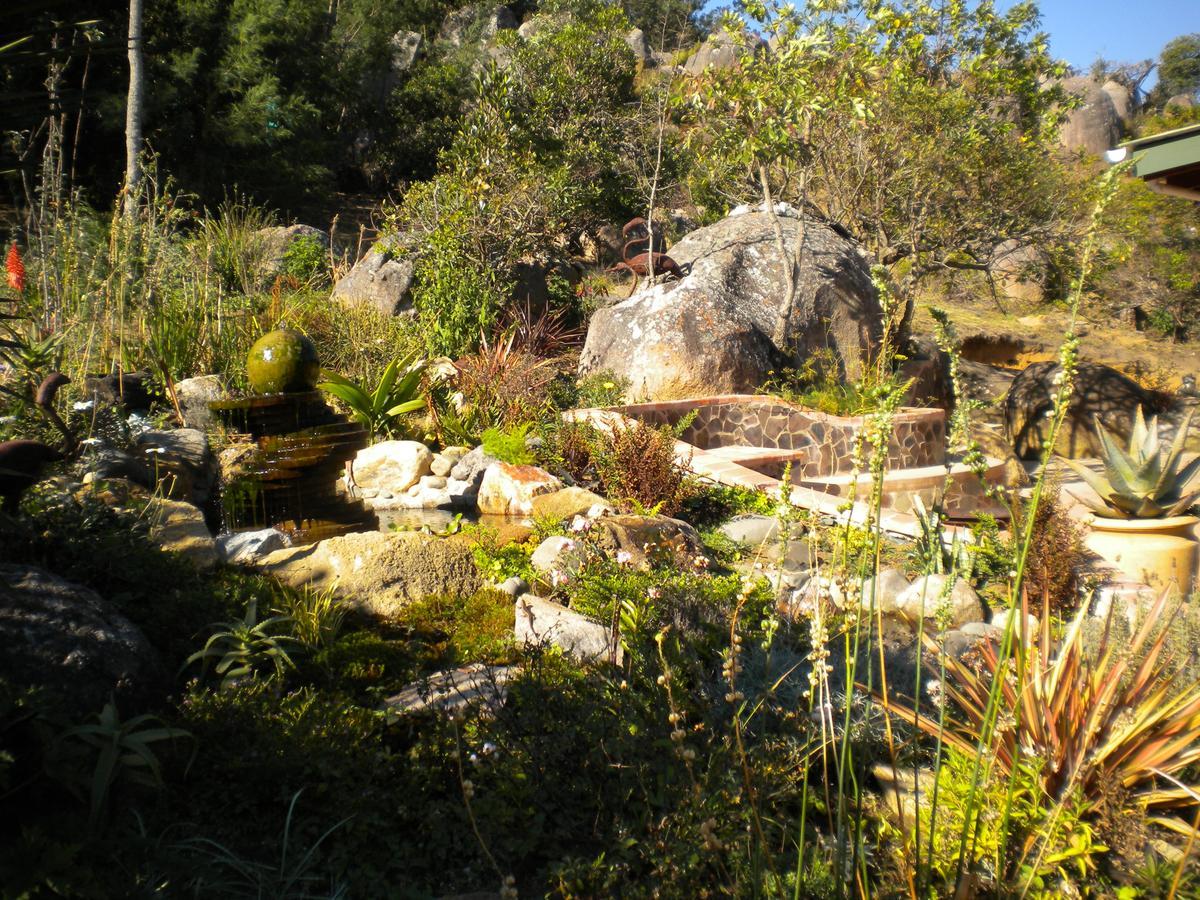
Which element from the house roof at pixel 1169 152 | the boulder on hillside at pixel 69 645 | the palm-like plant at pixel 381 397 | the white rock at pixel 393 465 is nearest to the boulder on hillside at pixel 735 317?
the palm-like plant at pixel 381 397

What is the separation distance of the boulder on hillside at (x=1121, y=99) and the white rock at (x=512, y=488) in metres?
35.0

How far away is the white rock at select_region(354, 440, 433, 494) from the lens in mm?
7746

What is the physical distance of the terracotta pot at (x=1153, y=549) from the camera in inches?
205

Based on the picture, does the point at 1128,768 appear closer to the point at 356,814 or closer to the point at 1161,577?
the point at 356,814

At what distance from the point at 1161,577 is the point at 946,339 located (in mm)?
4512

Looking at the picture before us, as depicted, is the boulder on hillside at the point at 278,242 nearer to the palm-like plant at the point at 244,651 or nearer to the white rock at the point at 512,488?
the white rock at the point at 512,488

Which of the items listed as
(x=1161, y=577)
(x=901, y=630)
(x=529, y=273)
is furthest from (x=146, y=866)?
(x=529, y=273)

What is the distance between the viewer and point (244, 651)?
3473mm

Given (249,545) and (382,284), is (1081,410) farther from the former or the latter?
(249,545)

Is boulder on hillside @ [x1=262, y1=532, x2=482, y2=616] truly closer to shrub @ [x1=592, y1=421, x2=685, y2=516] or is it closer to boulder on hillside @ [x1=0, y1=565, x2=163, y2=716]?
boulder on hillside @ [x1=0, y1=565, x2=163, y2=716]

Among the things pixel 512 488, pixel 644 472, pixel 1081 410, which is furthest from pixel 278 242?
pixel 1081 410

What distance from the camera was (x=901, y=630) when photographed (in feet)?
14.8

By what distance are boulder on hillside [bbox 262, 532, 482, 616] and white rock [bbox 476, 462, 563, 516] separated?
1.53 m

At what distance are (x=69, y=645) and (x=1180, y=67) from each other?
1783 inches
